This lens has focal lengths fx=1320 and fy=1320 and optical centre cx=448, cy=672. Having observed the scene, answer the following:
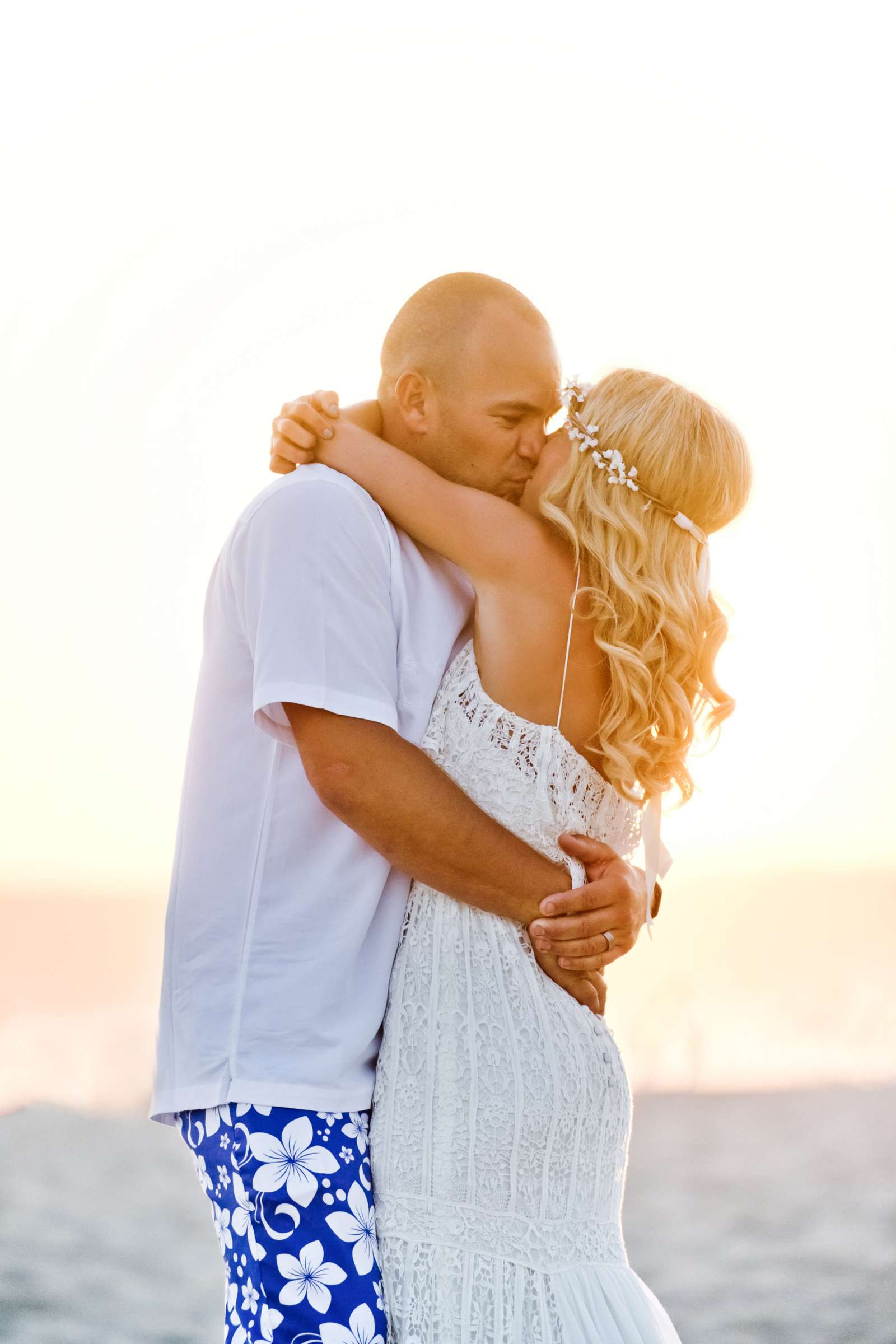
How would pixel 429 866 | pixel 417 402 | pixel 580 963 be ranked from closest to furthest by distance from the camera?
pixel 429 866
pixel 580 963
pixel 417 402

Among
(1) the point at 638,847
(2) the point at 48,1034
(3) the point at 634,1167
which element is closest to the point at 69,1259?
(2) the point at 48,1034

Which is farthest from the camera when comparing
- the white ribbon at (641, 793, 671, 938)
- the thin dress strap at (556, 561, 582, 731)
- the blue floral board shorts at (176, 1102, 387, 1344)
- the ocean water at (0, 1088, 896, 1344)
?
the ocean water at (0, 1088, 896, 1344)

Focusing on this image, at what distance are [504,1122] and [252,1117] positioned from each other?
332 millimetres

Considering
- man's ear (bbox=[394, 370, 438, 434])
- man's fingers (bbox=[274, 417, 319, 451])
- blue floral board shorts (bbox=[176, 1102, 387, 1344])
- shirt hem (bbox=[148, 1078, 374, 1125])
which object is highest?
man's ear (bbox=[394, 370, 438, 434])

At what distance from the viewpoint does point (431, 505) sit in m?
1.94

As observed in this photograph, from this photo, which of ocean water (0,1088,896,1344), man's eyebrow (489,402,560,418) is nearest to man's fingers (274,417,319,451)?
man's eyebrow (489,402,560,418)

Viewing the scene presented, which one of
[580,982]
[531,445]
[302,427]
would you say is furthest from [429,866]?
[531,445]

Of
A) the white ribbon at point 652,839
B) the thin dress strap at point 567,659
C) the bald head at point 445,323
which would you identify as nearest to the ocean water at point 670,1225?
the white ribbon at point 652,839

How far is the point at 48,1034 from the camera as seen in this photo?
991cm

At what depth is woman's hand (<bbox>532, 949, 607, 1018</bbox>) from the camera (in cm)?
189

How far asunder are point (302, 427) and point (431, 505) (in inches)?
9.5

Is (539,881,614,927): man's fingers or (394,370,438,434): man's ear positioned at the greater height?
(394,370,438,434): man's ear

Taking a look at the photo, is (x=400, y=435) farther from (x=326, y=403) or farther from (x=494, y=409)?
(x=326, y=403)

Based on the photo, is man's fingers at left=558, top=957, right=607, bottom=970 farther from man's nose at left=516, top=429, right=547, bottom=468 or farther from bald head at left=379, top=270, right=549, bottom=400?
bald head at left=379, top=270, right=549, bottom=400
